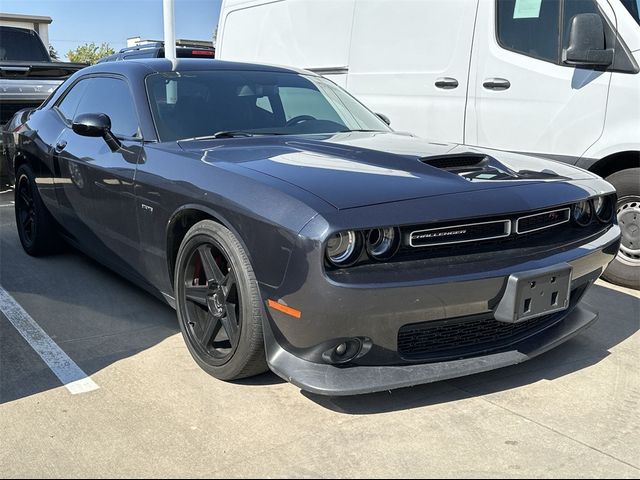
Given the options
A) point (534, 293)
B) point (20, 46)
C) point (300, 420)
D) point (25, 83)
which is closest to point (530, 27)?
point (534, 293)

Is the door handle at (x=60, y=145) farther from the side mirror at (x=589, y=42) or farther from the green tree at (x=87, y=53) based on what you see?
the green tree at (x=87, y=53)

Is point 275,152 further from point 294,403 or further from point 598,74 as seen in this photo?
point 598,74

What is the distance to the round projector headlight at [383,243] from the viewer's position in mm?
2432

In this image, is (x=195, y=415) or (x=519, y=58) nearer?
(x=195, y=415)

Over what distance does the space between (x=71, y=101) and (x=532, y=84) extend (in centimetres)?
340

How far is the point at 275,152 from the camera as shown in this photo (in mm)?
3082

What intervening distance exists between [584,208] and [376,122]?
157 centimetres

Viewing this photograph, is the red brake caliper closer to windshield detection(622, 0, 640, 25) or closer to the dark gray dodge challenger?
the dark gray dodge challenger

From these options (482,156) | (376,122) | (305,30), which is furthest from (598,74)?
(305,30)

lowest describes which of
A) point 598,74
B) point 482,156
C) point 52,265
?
point 52,265

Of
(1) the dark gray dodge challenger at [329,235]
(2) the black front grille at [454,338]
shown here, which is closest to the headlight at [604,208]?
(1) the dark gray dodge challenger at [329,235]

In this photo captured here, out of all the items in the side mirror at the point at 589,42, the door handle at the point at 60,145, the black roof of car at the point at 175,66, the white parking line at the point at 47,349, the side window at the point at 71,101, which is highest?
the side mirror at the point at 589,42

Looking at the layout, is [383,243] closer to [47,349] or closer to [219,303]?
[219,303]

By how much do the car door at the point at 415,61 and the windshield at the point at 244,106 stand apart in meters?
1.25
